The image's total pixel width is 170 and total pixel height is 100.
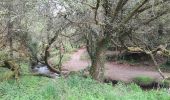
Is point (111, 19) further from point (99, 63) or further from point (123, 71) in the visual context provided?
point (123, 71)

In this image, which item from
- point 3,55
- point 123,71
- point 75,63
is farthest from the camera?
point 75,63

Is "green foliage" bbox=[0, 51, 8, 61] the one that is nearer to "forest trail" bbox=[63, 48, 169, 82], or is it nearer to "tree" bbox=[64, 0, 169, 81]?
"tree" bbox=[64, 0, 169, 81]

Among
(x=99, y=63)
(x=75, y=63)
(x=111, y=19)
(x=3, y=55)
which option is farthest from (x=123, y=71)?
(x=3, y=55)

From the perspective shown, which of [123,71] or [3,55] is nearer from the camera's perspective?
[3,55]

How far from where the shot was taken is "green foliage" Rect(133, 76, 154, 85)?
21.4 meters

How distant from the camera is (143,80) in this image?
2166 cm

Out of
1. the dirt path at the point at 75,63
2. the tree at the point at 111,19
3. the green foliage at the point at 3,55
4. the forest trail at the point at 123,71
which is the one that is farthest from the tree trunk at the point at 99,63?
the dirt path at the point at 75,63

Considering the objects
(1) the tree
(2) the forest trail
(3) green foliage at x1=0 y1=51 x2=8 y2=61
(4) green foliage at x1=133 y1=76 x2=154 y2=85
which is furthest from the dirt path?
(1) the tree

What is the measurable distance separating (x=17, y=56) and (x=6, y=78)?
3214 mm

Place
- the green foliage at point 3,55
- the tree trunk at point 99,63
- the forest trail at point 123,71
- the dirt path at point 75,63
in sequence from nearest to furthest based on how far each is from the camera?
the tree trunk at point 99,63 < the green foliage at point 3,55 < the forest trail at point 123,71 < the dirt path at point 75,63

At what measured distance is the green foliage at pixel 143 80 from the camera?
21.4 m

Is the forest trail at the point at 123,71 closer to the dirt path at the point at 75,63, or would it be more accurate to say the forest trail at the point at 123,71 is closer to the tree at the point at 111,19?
the dirt path at the point at 75,63

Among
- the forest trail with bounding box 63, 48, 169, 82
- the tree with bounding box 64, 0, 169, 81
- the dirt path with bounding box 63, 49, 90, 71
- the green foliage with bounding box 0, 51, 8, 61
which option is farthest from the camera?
the dirt path with bounding box 63, 49, 90, 71

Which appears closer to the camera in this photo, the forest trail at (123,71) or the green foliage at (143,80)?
the green foliage at (143,80)
